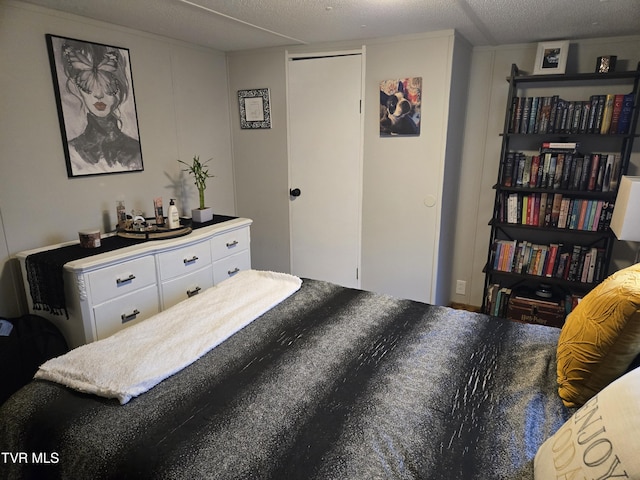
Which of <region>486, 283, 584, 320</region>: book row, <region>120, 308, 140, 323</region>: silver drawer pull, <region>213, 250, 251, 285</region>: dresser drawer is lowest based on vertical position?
<region>486, 283, 584, 320</region>: book row

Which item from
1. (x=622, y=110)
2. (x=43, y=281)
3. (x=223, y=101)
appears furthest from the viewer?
(x=223, y=101)

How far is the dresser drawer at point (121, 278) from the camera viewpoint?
2.26m

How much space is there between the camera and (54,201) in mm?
2514

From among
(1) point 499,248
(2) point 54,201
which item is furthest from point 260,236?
(1) point 499,248

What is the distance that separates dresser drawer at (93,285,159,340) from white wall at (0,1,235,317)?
0.58m

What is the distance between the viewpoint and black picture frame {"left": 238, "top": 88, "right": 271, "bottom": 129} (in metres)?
3.58

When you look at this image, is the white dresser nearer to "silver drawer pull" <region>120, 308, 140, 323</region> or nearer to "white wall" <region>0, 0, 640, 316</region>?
"silver drawer pull" <region>120, 308, 140, 323</region>

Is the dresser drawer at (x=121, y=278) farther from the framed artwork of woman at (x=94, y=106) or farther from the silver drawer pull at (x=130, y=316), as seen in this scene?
the framed artwork of woman at (x=94, y=106)

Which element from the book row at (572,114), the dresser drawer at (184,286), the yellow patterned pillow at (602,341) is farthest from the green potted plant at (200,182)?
the yellow patterned pillow at (602,341)

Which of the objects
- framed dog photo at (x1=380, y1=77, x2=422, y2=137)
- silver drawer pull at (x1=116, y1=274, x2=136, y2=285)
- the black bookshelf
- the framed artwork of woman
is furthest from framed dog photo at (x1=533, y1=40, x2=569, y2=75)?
silver drawer pull at (x1=116, y1=274, x2=136, y2=285)

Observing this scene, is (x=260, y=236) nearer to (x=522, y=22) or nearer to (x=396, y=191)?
(x=396, y=191)

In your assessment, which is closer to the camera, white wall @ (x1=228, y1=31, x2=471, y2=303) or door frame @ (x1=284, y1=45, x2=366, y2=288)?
white wall @ (x1=228, y1=31, x2=471, y2=303)

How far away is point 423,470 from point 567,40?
10.1 feet

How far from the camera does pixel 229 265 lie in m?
3.20
